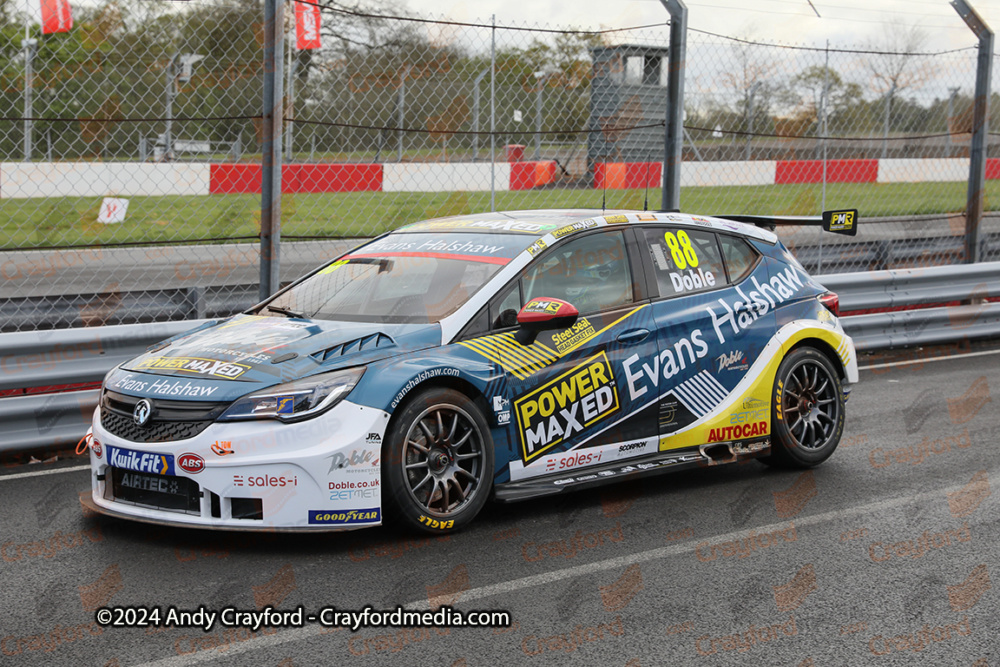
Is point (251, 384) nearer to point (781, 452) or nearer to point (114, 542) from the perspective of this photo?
point (114, 542)

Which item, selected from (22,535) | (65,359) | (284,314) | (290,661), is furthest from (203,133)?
(290,661)

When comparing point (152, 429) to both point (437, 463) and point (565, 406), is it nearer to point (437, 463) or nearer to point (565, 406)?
point (437, 463)

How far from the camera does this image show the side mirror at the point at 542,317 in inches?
203

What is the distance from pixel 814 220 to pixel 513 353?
113 inches

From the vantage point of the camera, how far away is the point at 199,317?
27.4 ft

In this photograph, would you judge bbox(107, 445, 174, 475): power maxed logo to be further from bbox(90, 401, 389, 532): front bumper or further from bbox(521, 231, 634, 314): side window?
bbox(521, 231, 634, 314): side window

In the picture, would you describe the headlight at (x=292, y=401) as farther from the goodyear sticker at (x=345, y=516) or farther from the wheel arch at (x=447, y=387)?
the goodyear sticker at (x=345, y=516)

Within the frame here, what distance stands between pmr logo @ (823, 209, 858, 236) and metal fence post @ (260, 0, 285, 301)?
3.76 metres

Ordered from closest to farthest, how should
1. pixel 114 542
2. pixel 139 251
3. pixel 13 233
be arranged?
pixel 114 542 → pixel 139 251 → pixel 13 233

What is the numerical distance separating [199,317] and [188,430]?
3.93 m

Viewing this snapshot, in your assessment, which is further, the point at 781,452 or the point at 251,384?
the point at 781,452

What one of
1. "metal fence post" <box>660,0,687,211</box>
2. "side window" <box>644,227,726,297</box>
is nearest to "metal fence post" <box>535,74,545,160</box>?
"metal fence post" <box>660,0,687,211</box>

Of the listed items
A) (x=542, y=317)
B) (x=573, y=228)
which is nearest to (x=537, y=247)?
(x=573, y=228)

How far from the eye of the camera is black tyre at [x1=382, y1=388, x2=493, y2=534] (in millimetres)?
4746
